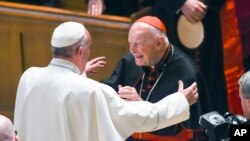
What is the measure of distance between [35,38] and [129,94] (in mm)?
2153

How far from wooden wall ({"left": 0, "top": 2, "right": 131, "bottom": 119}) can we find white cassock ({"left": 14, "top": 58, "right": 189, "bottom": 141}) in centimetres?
214

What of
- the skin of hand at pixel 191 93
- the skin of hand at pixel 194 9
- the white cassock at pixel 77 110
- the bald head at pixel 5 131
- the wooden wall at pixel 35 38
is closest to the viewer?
the bald head at pixel 5 131

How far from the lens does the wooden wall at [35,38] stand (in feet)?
30.2

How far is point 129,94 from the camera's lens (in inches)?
291

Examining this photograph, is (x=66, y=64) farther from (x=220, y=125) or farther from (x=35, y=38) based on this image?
(x=35, y=38)

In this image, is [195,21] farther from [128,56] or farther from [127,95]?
[127,95]

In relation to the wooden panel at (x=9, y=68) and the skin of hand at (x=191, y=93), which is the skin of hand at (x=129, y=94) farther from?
the wooden panel at (x=9, y=68)

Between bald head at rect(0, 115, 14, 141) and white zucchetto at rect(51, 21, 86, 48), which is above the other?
white zucchetto at rect(51, 21, 86, 48)

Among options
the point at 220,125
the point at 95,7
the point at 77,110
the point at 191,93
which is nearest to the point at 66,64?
the point at 77,110

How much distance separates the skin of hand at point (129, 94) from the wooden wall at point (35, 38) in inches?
69.6

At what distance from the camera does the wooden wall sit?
922cm

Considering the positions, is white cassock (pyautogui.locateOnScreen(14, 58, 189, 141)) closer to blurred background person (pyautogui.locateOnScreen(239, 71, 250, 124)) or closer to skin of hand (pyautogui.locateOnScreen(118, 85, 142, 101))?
skin of hand (pyautogui.locateOnScreen(118, 85, 142, 101))

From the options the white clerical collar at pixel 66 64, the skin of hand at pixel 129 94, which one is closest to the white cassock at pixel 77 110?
the white clerical collar at pixel 66 64

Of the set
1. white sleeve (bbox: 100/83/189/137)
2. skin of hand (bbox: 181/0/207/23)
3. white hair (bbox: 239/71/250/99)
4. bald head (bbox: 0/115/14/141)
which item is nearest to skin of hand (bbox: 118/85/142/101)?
white sleeve (bbox: 100/83/189/137)
